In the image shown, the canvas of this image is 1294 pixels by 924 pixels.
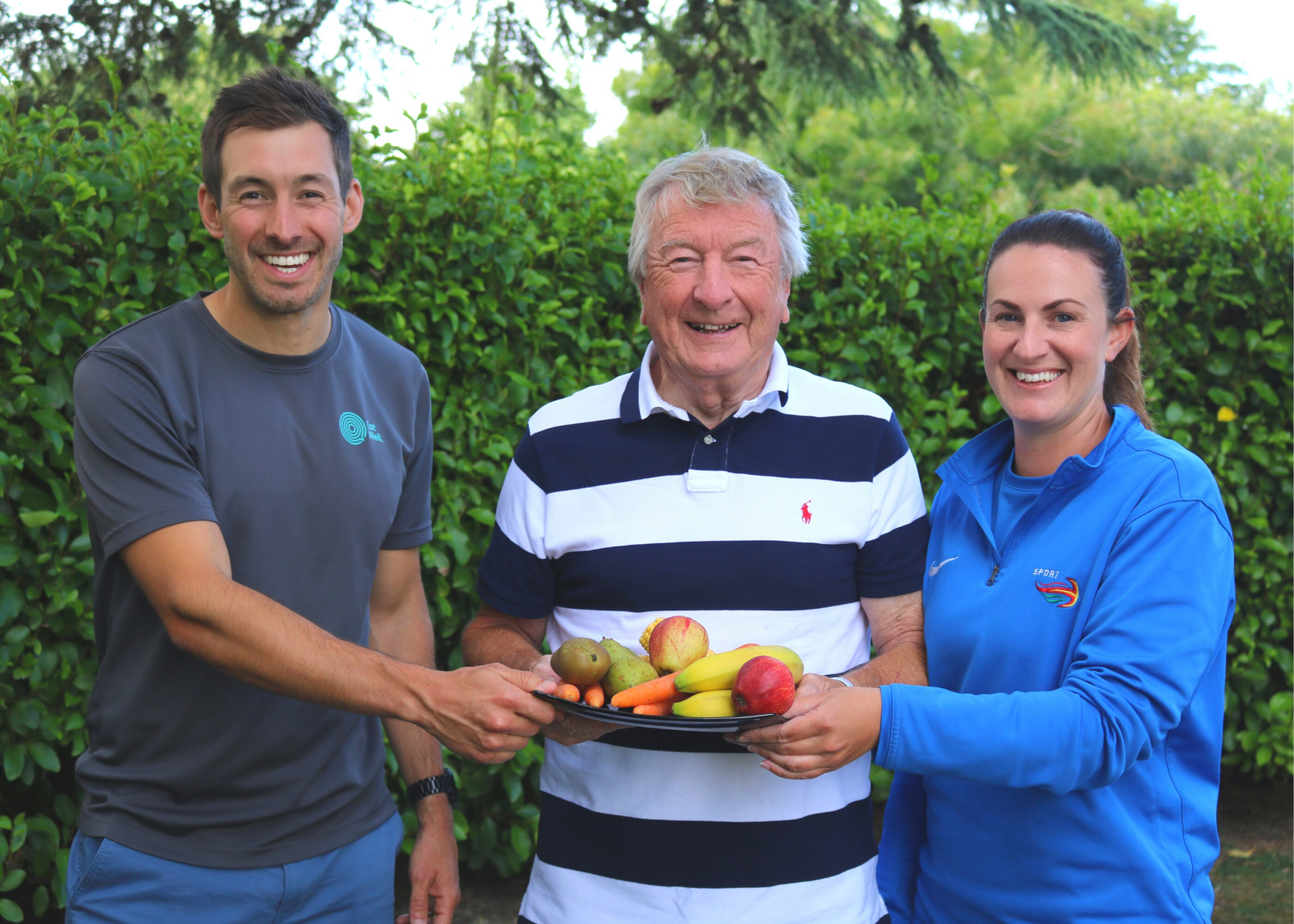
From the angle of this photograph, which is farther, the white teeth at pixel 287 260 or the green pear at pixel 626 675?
the white teeth at pixel 287 260

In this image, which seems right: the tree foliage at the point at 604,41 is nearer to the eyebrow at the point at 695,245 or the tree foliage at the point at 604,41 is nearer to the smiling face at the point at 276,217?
the smiling face at the point at 276,217

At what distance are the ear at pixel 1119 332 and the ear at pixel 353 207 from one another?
71.9 inches

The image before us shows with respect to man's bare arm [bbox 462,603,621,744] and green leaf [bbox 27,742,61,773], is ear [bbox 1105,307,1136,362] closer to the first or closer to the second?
man's bare arm [bbox 462,603,621,744]

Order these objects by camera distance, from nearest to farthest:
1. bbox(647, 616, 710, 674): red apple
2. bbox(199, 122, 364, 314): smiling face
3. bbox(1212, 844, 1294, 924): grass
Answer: bbox(647, 616, 710, 674): red apple, bbox(199, 122, 364, 314): smiling face, bbox(1212, 844, 1294, 924): grass

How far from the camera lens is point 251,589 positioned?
2.18 metres

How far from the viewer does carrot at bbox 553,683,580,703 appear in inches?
80.0

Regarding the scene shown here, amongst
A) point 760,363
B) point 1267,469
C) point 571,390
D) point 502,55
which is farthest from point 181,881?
point 502,55

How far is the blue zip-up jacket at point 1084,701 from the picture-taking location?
1900mm

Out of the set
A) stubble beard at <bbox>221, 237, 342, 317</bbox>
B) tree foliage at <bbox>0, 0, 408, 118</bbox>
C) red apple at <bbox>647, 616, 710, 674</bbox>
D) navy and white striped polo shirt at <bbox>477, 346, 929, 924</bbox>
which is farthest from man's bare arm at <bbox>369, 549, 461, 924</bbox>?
tree foliage at <bbox>0, 0, 408, 118</bbox>

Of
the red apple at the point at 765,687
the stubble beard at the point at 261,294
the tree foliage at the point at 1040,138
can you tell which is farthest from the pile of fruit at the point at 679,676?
the tree foliage at the point at 1040,138

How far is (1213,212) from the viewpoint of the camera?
15.1 ft

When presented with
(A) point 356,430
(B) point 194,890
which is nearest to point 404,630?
(A) point 356,430

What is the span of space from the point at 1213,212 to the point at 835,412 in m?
3.17

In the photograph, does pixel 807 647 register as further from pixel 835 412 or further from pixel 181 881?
pixel 181 881
